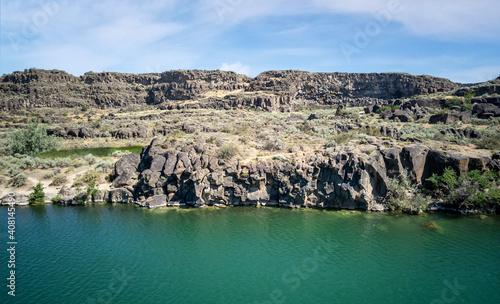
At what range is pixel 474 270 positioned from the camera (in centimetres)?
1491

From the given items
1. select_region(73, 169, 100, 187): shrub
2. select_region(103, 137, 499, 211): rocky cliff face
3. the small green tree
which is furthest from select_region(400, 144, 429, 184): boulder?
the small green tree

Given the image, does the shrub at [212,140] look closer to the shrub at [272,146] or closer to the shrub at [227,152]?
the shrub at [227,152]

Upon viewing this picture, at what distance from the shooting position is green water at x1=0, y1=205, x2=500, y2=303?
13.4 meters

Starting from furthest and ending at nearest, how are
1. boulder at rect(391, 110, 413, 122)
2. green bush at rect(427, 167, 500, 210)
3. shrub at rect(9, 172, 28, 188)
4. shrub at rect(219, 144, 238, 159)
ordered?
boulder at rect(391, 110, 413, 122) → shrub at rect(9, 172, 28, 188) → shrub at rect(219, 144, 238, 159) → green bush at rect(427, 167, 500, 210)

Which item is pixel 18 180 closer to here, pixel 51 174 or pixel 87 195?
pixel 51 174

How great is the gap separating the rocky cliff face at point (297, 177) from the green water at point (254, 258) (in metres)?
1.79

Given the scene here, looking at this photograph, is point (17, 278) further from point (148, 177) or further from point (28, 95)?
point (28, 95)

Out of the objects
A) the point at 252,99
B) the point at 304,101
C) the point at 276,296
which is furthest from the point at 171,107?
the point at 276,296

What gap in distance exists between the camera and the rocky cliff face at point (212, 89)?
3666 inches

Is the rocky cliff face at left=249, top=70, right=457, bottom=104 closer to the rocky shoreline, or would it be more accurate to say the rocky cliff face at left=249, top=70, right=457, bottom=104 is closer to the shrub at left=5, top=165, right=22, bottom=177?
the rocky shoreline

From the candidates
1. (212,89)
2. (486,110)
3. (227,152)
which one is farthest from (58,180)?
(212,89)

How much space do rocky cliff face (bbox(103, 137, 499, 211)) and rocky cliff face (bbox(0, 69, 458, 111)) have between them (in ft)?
208

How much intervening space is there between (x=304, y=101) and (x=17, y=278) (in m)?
97.4

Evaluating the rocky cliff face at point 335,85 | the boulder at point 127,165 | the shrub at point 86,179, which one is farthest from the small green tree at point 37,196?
the rocky cliff face at point 335,85
